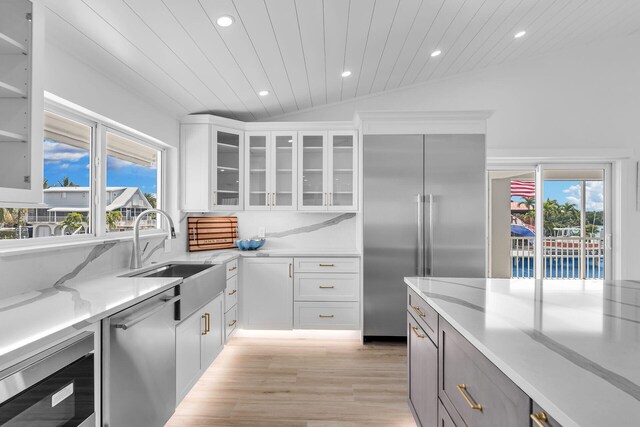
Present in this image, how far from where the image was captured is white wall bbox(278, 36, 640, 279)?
12.9 ft

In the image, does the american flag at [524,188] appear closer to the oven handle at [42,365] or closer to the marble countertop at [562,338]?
the marble countertop at [562,338]

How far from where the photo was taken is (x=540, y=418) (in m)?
0.72

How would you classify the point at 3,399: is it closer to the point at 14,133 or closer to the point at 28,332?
the point at 28,332

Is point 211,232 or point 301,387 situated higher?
point 211,232

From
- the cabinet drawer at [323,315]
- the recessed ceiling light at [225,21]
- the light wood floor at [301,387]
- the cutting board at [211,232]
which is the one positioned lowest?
the light wood floor at [301,387]

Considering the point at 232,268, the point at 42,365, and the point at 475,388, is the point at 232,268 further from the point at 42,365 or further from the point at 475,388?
the point at 475,388

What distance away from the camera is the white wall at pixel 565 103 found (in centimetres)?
393

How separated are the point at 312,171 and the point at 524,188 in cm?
268

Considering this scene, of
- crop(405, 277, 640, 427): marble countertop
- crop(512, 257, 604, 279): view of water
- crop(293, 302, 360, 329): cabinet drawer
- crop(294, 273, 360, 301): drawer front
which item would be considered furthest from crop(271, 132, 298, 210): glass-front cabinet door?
crop(512, 257, 604, 279): view of water

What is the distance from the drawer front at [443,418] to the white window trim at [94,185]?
6.85ft

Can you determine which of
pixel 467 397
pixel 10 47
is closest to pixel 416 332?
pixel 467 397

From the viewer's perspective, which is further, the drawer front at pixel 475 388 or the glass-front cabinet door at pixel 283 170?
the glass-front cabinet door at pixel 283 170

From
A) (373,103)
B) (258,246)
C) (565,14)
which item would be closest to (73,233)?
(258,246)

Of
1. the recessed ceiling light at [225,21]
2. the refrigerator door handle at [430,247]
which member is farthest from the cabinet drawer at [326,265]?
the recessed ceiling light at [225,21]
